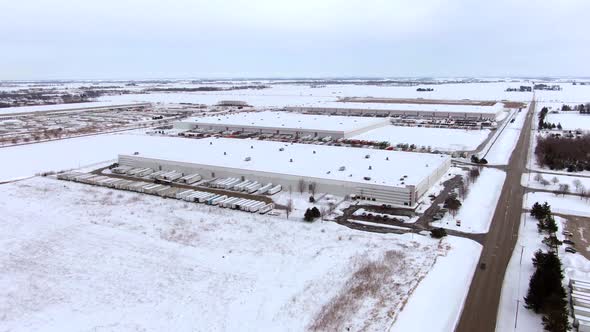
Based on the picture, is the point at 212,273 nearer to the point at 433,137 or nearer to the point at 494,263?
the point at 494,263

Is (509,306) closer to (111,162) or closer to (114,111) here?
(111,162)

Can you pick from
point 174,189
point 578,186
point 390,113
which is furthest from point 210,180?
point 390,113

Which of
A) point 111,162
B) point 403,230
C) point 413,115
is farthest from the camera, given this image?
point 413,115

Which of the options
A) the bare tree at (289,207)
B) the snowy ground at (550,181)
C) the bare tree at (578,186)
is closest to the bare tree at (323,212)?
the bare tree at (289,207)

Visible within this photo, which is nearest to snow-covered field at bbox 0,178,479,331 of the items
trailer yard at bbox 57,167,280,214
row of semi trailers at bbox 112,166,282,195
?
trailer yard at bbox 57,167,280,214

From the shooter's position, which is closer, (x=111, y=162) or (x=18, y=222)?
(x=18, y=222)

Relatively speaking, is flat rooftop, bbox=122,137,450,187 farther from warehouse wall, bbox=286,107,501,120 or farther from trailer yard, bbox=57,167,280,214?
warehouse wall, bbox=286,107,501,120

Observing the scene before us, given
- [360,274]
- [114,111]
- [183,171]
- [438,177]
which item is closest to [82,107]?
[114,111]
